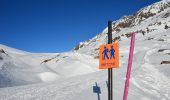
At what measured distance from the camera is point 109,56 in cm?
736

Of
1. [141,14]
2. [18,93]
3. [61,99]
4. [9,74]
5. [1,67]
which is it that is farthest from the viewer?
[141,14]

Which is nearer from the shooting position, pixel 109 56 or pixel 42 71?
pixel 109 56

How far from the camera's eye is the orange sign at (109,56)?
285 inches

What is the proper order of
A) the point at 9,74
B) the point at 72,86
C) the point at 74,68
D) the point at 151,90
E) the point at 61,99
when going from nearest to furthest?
the point at 61,99, the point at 72,86, the point at 151,90, the point at 9,74, the point at 74,68

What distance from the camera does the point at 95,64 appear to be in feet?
87.1

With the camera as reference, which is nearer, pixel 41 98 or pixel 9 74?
pixel 41 98

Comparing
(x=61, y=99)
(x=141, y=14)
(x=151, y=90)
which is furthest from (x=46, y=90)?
(x=141, y=14)

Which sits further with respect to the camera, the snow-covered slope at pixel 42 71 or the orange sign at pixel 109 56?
the snow-covered slope at pixel 42 71

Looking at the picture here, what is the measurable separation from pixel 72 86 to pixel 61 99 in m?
2.46

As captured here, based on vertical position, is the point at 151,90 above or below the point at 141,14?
below

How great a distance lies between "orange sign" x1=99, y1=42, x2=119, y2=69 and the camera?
7.23 m

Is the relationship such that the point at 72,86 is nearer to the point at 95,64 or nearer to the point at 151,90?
the point at 151,90

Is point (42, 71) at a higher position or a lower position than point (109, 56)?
lower

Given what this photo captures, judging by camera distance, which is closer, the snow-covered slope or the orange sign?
the orange sign
